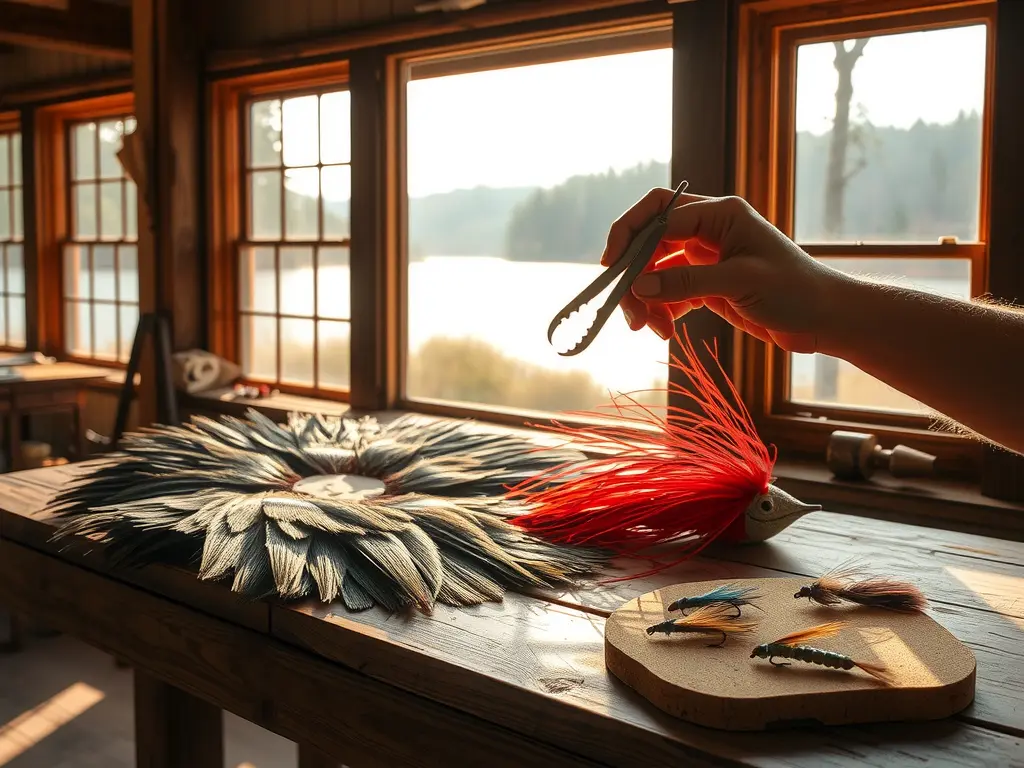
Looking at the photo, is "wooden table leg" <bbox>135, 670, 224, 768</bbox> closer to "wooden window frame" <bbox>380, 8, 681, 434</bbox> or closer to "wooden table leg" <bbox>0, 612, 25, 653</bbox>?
"wooden window frame" <bbox>380, 8, 681, 434</bbox>

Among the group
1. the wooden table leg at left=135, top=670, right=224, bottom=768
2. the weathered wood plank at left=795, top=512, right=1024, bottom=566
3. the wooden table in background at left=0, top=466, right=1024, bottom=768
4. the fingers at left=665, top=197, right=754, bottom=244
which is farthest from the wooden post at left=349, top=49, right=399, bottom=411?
the fingers at left=665, top=197, right=754, bottom=244

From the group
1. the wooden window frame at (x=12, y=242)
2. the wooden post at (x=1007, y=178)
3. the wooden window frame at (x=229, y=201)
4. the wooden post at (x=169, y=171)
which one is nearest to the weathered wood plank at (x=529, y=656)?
the wooden post at (x=1007, y=178)

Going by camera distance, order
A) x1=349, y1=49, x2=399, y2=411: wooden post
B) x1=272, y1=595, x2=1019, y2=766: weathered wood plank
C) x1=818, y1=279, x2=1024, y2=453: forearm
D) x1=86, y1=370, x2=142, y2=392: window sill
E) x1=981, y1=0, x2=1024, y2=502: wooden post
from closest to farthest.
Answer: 1. x1=272, y1=595, x2=1019, y2=766: weathered wood plank
2. x1=818, y1=279, x2=1024, y2=453: forearm
3. x1=981, y1=0, x2=1024, y2=502: wooden post
4. x1=349, y1=49, x2=399, y2=411: wooden post
5. x1=86, y1=370, x2=142, y2=392: window sill

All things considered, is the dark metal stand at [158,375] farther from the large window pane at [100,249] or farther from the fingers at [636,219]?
the fingers at [636,219]

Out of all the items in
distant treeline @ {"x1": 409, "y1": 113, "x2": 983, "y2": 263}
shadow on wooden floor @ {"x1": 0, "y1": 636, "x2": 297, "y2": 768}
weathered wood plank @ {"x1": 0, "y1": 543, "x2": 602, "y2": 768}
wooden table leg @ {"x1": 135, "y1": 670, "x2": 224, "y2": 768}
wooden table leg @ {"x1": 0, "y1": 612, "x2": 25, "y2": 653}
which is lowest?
shadow on wooden floor @ {"x1": 0, "y1": 636, "x2": 297, "y2": 768}

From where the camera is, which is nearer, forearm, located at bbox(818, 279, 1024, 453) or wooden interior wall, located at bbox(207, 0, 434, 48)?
forearm, located at bbox(818, 279, 1024, 453)

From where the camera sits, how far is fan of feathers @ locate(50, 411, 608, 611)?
1045mm

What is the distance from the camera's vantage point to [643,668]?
790 mm

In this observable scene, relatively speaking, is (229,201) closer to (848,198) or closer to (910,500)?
(848,198)

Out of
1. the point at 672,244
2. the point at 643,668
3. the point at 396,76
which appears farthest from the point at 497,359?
the point at 643,668

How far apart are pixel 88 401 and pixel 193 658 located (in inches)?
172

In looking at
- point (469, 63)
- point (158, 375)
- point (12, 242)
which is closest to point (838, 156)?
point (469, 63)

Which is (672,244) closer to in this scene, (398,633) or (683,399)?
(398,633)

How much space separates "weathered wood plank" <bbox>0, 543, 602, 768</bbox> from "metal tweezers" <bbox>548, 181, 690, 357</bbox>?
1.46ft
